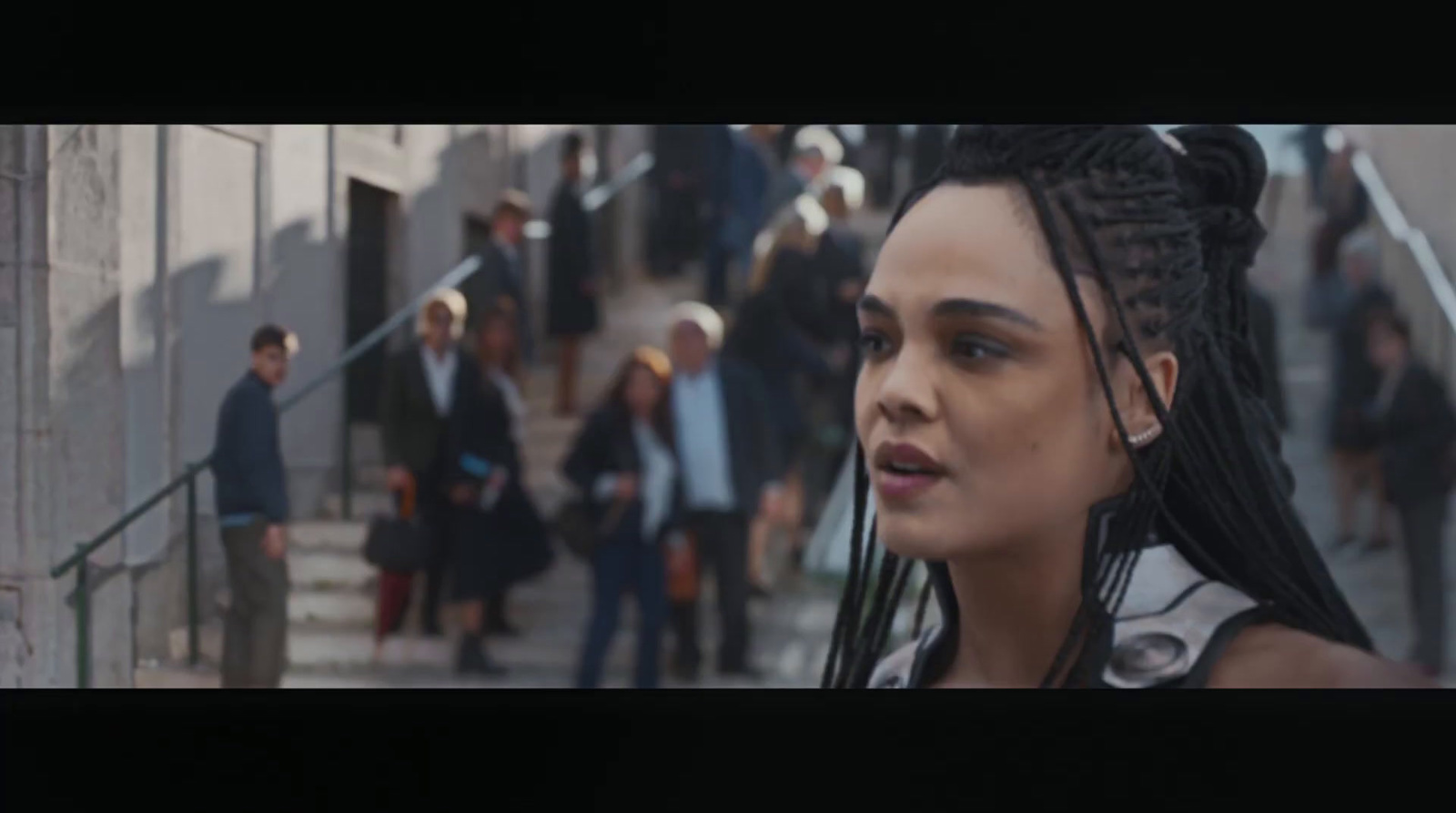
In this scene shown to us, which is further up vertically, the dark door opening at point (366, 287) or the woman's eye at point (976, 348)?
the dark door opening at point (366, 287)

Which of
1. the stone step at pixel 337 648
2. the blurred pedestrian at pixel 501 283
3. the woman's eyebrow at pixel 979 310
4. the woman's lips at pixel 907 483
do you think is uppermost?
the blurred pedestrian at pixel 501 283

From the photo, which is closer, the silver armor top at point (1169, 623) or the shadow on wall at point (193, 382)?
the silver armor top at point (1169, 623)

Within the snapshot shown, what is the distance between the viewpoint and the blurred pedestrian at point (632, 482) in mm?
5289

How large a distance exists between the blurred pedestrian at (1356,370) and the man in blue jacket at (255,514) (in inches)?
94.3

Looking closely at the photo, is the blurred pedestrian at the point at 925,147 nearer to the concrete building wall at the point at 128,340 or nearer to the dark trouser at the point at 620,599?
the concrete building wall at the point at 128,340

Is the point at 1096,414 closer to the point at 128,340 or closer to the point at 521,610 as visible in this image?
the point at 128,340

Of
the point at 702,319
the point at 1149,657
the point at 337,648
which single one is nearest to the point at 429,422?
the point at 337,648

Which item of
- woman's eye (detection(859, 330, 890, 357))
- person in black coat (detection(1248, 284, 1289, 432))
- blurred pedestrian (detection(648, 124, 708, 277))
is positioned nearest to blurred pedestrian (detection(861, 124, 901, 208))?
blurred pedestrian (detection(648, 124, 708, 277))

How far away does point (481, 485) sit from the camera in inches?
210

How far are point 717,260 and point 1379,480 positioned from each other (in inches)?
68.0

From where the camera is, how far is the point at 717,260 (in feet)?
17.9

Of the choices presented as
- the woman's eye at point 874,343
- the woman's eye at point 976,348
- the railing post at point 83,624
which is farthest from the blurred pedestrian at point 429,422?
the woman's eye at point 976,348
